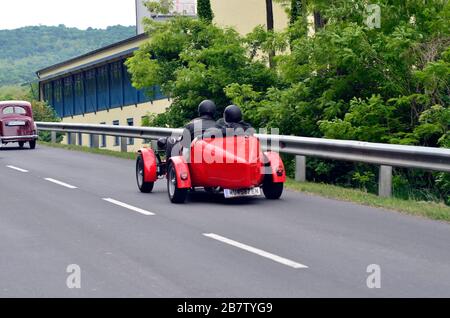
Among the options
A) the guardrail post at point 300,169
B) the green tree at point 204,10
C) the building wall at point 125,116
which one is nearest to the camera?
the guardrail post at point 300,169

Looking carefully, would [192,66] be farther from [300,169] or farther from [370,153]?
[370,153]

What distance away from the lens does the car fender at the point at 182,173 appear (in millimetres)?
13375

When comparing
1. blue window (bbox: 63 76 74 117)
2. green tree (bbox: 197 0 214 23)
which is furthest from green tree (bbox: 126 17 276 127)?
blue window (bbox: 63 76 74 117)

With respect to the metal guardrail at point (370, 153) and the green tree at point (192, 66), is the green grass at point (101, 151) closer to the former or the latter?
the green tree at point (192, 66)

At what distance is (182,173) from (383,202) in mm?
3005

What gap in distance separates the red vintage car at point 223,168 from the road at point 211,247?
266 millimetres

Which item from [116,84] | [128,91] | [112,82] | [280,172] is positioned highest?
[112,82]

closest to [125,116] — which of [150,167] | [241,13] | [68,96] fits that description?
[241,13]

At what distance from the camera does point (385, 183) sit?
1476 cm

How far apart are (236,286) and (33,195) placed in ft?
26.7

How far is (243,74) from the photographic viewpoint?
84.6 feet

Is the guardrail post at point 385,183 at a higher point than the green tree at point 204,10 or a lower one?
lower

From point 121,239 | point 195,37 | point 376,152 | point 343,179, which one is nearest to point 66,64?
point 195,37

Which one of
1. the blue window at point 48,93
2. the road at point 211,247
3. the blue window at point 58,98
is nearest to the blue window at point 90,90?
the blue window at point 58,98
